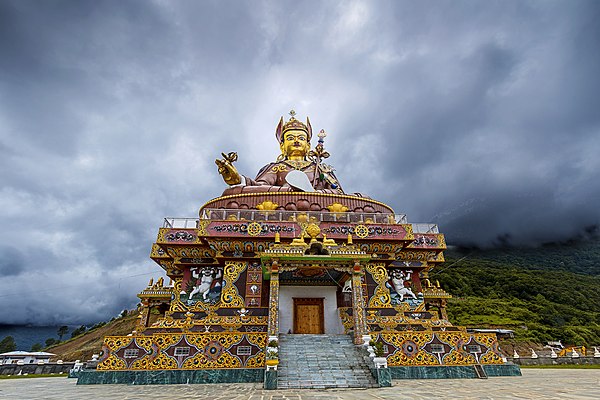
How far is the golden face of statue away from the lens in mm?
23938

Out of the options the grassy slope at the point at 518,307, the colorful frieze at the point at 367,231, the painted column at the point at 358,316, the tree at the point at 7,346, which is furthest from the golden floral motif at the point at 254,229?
the tree at the point at 7,346

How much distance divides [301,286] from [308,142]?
43.0 feet

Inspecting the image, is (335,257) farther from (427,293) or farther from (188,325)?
(427,293)

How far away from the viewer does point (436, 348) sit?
10.9m

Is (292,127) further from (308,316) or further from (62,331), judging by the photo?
(62,331)

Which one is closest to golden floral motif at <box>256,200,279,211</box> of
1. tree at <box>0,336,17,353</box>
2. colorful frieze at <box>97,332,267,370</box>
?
colorful frieze at <box>97,332,267,370</box>

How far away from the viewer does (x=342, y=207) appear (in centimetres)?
1736

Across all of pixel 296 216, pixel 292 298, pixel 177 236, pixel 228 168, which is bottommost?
pixel 292 298

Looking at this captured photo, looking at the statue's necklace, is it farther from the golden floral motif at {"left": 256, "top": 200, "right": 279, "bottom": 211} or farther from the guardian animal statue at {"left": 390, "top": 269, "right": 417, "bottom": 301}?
the guardian animal statue at {"left": 390, "top": 269, "right": 417, "bottom": 301}

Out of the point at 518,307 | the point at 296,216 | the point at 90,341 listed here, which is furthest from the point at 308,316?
the point at 90,341

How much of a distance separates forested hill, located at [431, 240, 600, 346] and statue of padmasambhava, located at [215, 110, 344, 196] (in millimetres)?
21117

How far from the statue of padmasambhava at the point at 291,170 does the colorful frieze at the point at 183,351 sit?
8642 millimetres

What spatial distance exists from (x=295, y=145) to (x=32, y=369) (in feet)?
62.4

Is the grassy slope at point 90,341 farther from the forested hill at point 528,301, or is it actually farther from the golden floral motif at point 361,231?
the forested hill at point 528,301
